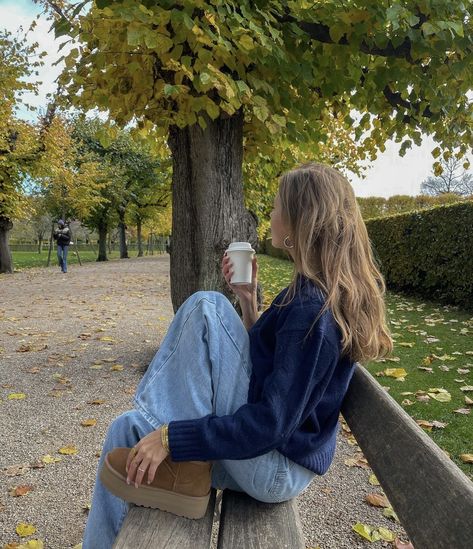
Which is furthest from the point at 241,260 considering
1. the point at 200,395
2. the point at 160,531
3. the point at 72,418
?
the point at 72,418

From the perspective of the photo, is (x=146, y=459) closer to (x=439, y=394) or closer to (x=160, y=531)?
(x=160, y=531)

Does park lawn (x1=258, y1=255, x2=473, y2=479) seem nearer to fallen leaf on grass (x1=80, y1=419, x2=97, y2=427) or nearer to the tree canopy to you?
the tree canopy

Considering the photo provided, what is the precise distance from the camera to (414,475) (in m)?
1.22

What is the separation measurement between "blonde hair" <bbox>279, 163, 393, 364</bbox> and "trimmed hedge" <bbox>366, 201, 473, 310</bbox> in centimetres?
745

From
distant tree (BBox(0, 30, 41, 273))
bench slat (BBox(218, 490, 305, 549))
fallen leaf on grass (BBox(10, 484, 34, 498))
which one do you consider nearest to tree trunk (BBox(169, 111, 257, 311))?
fallen leaf on grass (BBox(10, 484, 34, 498))

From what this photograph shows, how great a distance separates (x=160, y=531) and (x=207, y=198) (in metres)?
2.92

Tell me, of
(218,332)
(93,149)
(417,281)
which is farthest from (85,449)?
(93,149)

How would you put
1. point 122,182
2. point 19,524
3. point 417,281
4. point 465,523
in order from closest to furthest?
1. point 465,523
2. point 19,524
3. point 417,281
4. point 122,182

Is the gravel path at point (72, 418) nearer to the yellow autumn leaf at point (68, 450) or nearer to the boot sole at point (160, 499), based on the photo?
the yellow autumn leaf at point (68, 450)

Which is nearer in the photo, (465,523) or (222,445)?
(465,523)

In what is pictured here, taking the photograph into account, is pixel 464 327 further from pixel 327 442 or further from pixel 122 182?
pixel 122 182

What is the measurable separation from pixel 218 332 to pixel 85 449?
2318 mm

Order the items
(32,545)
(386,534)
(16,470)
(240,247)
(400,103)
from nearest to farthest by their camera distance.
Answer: (240,247) → (32,545) → (386,534) → (16,470) → (400,103)

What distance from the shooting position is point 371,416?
5.28 ft
